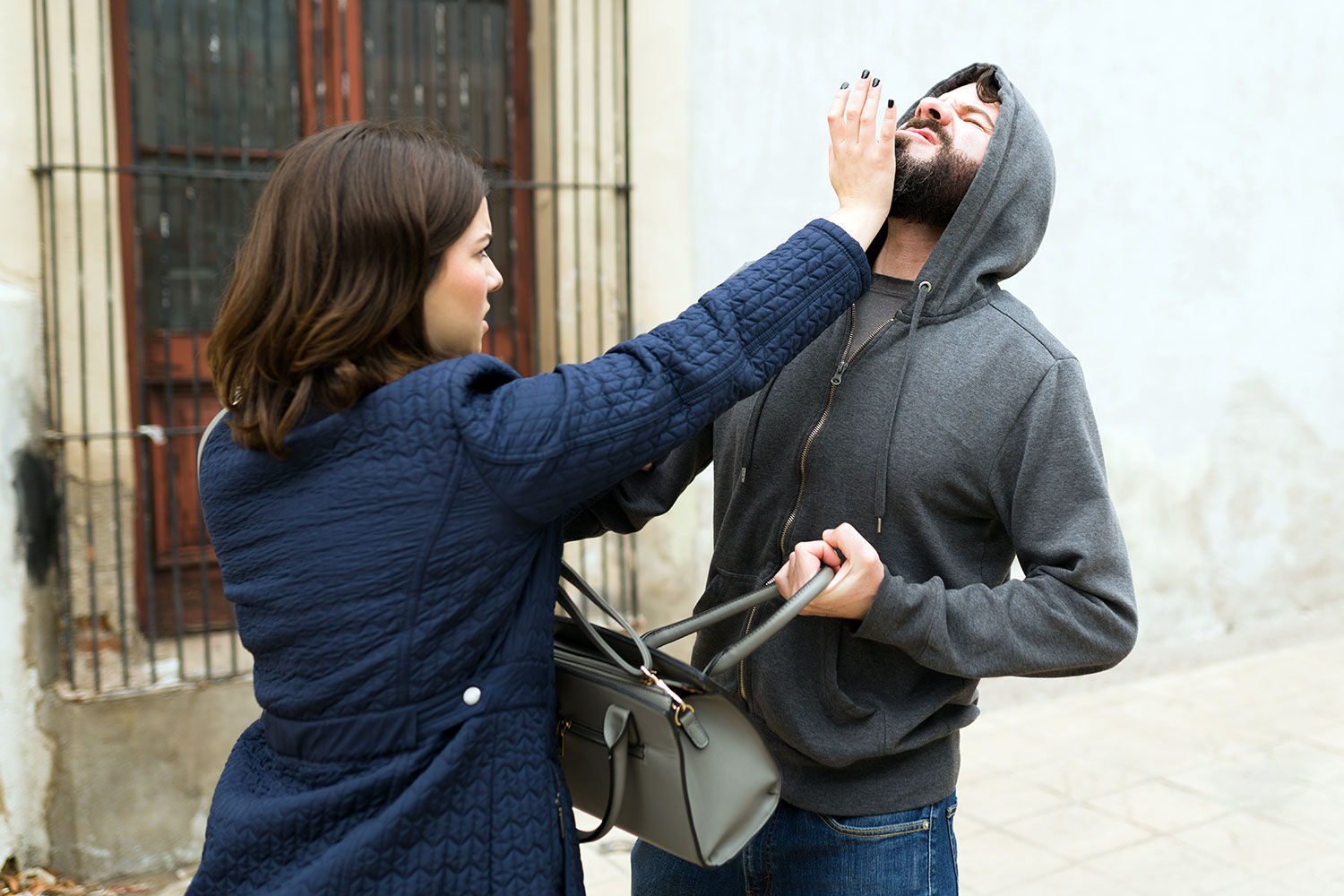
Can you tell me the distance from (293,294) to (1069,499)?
102 cm

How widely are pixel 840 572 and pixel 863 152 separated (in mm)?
548

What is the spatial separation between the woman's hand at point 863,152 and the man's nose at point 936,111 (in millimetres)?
255

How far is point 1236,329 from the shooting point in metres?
5.61

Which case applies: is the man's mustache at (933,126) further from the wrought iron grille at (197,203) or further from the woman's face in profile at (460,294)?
the wrought iron grille at (197,203)

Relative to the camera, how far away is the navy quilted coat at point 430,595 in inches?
53.3

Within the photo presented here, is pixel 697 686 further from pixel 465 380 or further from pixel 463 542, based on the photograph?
pixel 465 380

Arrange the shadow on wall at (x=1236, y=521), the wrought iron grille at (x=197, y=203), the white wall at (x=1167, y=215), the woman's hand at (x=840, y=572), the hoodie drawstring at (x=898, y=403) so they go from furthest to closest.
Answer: the shadow on wall at (x=1236, y=521) → the white wall at (x=1167, y=215) → the wrought iron grille at (x=197, y=203) → the hoodie drawstring at (x=898, y=403) → the woman's hand at (x=840, y=572)

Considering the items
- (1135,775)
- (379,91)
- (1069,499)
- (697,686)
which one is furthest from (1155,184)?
(697,686)

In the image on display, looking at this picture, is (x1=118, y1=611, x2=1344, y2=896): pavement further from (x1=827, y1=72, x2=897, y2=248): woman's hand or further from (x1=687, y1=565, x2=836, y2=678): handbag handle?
(x1=827, y1=72, x2=897, y2=248): woman's hand

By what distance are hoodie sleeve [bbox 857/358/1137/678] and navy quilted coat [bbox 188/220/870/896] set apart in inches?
17.4

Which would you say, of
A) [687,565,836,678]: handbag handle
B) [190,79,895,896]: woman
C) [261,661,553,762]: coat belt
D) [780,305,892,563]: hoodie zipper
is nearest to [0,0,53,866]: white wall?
[190,79,895,896]: woman

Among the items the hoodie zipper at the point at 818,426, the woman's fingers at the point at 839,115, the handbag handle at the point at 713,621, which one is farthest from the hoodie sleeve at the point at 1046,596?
the woman's fingers at the point at 839,115

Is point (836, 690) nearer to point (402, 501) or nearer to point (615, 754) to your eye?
point (615, 754)

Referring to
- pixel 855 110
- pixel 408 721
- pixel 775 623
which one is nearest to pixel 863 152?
pixel 855 110
